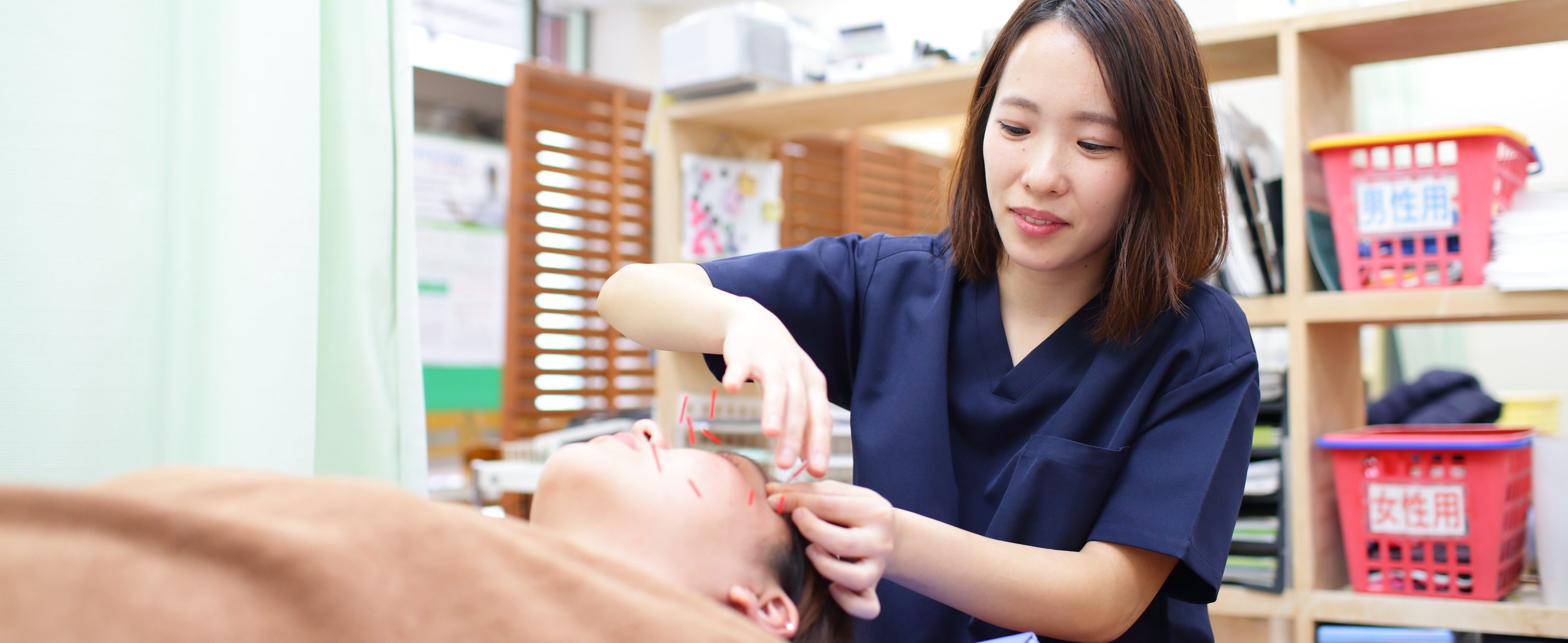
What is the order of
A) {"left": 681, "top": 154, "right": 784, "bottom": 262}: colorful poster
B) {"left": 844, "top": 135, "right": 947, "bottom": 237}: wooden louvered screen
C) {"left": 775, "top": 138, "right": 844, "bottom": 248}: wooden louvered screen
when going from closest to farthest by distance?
{"left": 681, "top": 154, "right": 784, "bottom": 262}: colorful poster → {"left": 775, "top": 138, "right": 844, "bottom": 248}: wooden louvered screen → {"left": 844, "top": 135, "right": 947, "bottom": 237}: wooden louvered screen

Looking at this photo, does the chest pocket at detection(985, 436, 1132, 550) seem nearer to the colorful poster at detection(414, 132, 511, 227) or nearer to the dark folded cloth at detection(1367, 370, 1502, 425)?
the dark folded cloth at detection(1367, 370, 1502, 425)

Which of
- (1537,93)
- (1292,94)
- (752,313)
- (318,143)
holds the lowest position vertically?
(752,313)

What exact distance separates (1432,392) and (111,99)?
2694 millimetres

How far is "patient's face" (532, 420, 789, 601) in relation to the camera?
91 cm

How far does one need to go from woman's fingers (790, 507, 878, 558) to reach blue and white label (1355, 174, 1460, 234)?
1.23 metres

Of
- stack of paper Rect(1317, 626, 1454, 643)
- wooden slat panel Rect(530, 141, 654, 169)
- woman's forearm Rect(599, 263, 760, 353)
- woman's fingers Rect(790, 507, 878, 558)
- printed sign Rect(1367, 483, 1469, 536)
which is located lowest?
stack of paper Rect(1317, 626, 1454, 643)

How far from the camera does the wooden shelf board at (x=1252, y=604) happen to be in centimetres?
172

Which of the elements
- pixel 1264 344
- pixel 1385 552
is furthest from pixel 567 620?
pixel 1264 344

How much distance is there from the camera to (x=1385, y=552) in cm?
170

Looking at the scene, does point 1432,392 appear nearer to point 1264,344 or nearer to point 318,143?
point 1264,344

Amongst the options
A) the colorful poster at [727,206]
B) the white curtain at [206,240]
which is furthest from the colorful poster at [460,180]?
the white curtain at [206,240]

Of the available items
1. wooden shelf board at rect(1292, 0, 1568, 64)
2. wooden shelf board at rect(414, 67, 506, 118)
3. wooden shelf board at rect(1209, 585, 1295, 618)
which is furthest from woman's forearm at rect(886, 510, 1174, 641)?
wooden shelf board at rect(414, 67, 506, 118)

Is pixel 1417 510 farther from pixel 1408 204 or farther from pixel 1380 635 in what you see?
pixel 1408 204

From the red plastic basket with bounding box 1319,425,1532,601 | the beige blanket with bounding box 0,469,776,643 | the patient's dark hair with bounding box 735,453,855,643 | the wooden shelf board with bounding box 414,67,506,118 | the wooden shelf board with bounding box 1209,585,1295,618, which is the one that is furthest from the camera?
the wooden shelf board with bounding box 414,67,506,118
